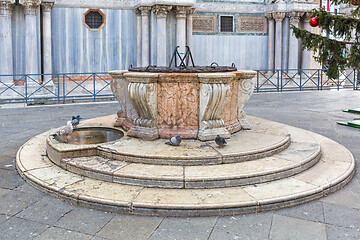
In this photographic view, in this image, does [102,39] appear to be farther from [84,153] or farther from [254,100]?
[84,153]

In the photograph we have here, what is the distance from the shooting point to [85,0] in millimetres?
13758

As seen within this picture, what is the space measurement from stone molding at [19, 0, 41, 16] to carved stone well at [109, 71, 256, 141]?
317 inches

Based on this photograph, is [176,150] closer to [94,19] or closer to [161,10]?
[161,10]

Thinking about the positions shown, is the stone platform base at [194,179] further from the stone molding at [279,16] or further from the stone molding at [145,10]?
the stone molding at [279,16]

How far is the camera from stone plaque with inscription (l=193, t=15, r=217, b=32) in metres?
15.8

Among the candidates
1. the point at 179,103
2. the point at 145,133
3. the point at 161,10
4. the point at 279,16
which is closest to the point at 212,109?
the point at 179,103

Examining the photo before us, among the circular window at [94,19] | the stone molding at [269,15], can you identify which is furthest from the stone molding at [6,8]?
the stone molding at [269,15]

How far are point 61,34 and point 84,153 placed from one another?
9737mm

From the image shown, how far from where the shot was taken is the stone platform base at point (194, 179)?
12.4 ft

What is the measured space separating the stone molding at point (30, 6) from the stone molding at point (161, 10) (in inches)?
155

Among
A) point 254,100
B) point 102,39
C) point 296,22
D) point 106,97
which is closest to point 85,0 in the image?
point 102,39

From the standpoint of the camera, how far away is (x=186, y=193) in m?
4.04

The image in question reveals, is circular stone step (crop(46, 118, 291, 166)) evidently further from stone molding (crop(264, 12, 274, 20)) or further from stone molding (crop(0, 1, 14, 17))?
stone molding (crop(264, 12, 274, 20))

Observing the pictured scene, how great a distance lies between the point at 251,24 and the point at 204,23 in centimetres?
224
